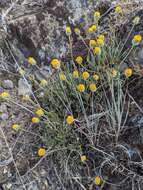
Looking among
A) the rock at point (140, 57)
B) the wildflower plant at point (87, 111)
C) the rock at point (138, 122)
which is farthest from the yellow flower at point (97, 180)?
the rock at point (140, 57)

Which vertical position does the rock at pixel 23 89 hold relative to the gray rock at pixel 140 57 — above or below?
below

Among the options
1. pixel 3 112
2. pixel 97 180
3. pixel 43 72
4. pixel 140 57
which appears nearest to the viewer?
pixel 97 180

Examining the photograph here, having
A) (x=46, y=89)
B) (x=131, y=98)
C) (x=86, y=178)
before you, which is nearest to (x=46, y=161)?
(x=86, y=178)

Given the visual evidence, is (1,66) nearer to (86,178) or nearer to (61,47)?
(61,47)

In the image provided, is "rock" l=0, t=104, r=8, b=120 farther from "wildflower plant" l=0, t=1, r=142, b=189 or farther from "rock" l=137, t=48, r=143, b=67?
"rock" l=137, t=48, r=143, b=67

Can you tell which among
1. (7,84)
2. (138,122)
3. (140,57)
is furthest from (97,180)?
(7,84)

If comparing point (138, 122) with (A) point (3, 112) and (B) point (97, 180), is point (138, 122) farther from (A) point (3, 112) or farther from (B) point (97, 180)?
(A) point (3, 112)

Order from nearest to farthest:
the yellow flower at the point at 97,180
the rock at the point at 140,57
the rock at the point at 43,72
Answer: the yellow flower at the point at 97,180 → the rock at the point at 140,57 → the rock at the point at 43,72

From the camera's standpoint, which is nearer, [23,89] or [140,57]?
[140,57]

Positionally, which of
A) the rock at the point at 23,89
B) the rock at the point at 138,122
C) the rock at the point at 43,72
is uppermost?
the rock at the point at 43,72

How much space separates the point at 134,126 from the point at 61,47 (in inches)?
31.3

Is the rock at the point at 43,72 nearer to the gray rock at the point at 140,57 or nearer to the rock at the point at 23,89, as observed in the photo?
the rock at the point at 23,89

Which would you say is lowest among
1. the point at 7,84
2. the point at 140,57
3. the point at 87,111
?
the point at 87,111

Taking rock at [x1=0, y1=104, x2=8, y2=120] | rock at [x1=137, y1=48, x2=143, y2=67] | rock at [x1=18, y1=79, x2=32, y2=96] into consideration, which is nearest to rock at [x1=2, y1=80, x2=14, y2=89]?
rock at [x1=18, y1=79, x2=32, y2=96]
